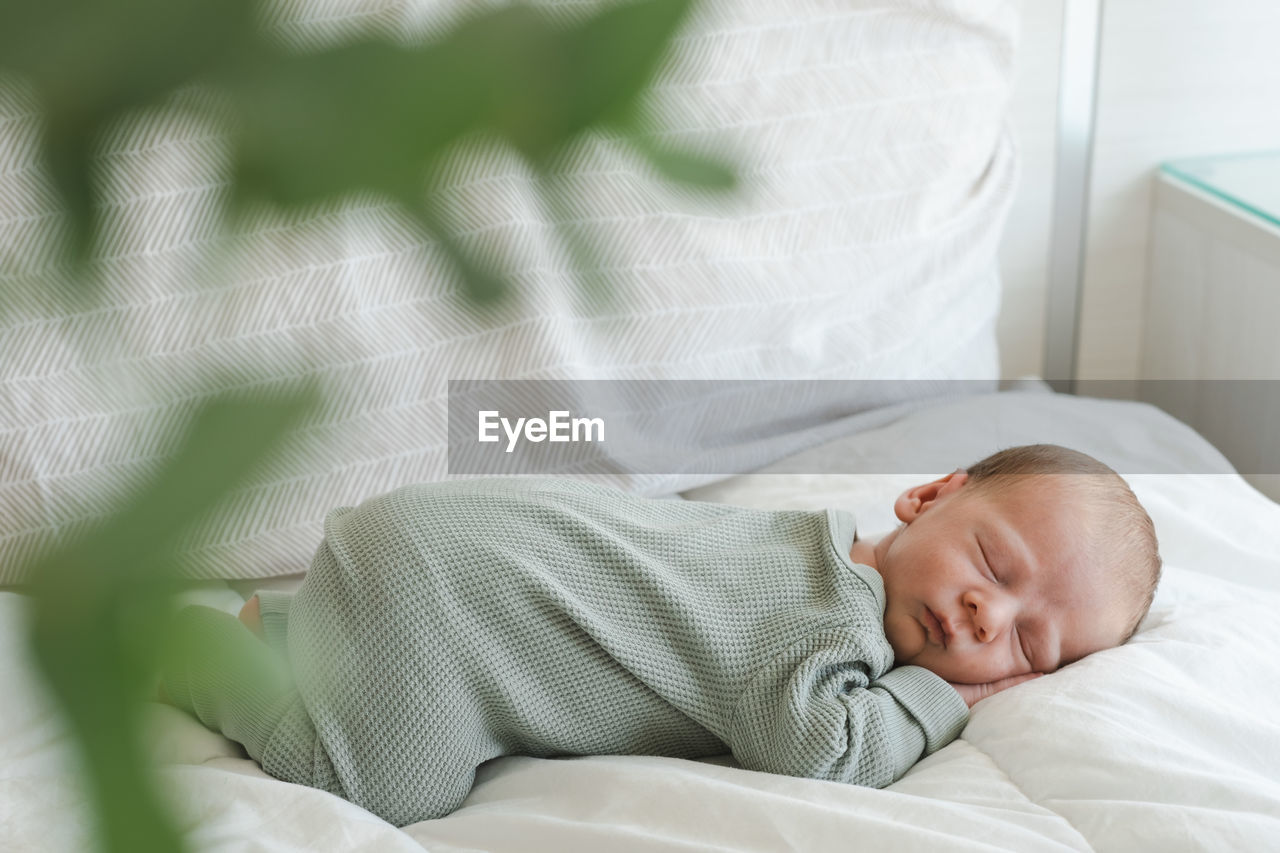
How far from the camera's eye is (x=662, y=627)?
3.12 ft

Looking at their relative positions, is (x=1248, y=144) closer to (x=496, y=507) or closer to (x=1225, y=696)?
(x=1225, y=696)

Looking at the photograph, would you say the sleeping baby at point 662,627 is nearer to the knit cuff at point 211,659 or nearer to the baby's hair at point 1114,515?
the baby's hair at point 1114,515

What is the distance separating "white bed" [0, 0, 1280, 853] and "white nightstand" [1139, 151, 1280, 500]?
22 centimetres

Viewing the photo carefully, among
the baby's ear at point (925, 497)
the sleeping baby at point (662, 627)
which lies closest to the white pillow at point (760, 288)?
the sleeping baby at point (662, 627)

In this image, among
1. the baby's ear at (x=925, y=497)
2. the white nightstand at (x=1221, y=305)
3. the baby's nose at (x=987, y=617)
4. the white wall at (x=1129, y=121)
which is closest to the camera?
the baby's nose at (x=987, y=617)

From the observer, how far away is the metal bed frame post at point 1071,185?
174cm

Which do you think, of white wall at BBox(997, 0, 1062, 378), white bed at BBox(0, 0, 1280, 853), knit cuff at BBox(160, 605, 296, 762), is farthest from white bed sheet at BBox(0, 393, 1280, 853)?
white wall at BBox(997, 0, 1062, 378)

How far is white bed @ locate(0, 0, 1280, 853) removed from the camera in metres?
0.21

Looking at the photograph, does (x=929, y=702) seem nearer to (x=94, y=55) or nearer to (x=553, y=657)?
(x=553, y=657)

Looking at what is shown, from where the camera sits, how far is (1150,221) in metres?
1.84

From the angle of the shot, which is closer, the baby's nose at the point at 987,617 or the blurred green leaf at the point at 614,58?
the blurred green leaf at the point at 614,58

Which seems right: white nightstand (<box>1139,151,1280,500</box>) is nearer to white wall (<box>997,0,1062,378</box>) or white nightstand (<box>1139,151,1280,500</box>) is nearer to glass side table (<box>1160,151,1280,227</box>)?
glass side table (<box>1160,151,1280,227</box>)

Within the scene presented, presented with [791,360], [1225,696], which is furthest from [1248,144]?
[1225,696]

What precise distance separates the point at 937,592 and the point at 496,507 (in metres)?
0.38
